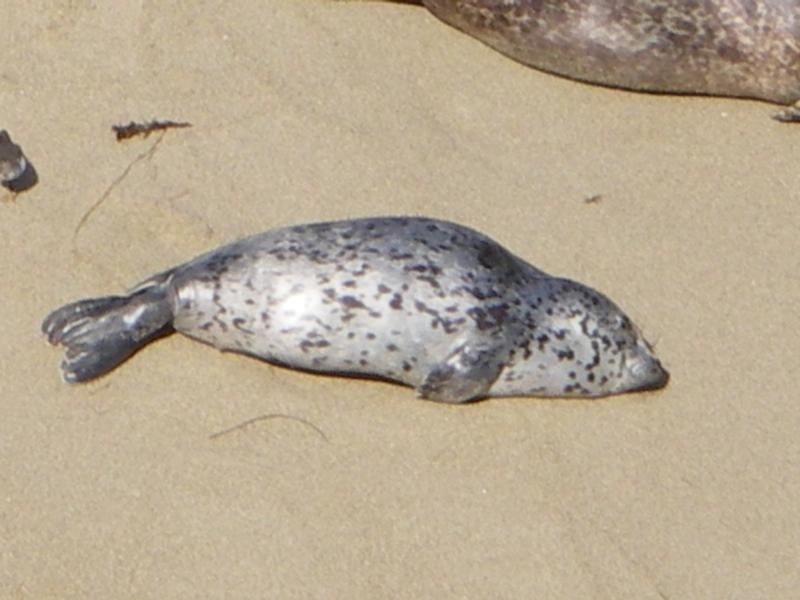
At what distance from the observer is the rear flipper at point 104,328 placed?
4.89 metres

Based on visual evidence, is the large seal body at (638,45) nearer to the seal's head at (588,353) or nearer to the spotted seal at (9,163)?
the seal's head at (588,353)

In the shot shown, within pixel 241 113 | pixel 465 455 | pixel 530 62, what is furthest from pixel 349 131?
pixel 465 455

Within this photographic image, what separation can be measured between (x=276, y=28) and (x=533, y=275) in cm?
152

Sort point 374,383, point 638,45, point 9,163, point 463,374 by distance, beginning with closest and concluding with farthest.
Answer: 1. point 463,374
2. point 374,383
3. point 9,163
4. point 638,45

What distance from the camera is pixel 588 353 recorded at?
510cm

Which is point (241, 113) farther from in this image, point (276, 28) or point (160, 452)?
point (160, 452)

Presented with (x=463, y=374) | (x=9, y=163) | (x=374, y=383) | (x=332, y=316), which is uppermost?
(x=9, y=163)

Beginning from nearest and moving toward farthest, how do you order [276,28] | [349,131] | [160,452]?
[160,452] < [349,131] < [276,28]

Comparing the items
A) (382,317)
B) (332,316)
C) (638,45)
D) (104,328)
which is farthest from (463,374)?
(638,45)

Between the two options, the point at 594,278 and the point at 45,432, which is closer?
the point at 45,432

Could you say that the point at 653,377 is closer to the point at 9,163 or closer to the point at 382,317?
the point at 382,317

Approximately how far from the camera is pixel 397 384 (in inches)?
198

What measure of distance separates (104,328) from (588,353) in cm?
137

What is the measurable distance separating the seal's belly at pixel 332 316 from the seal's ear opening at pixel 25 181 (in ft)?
2.36
